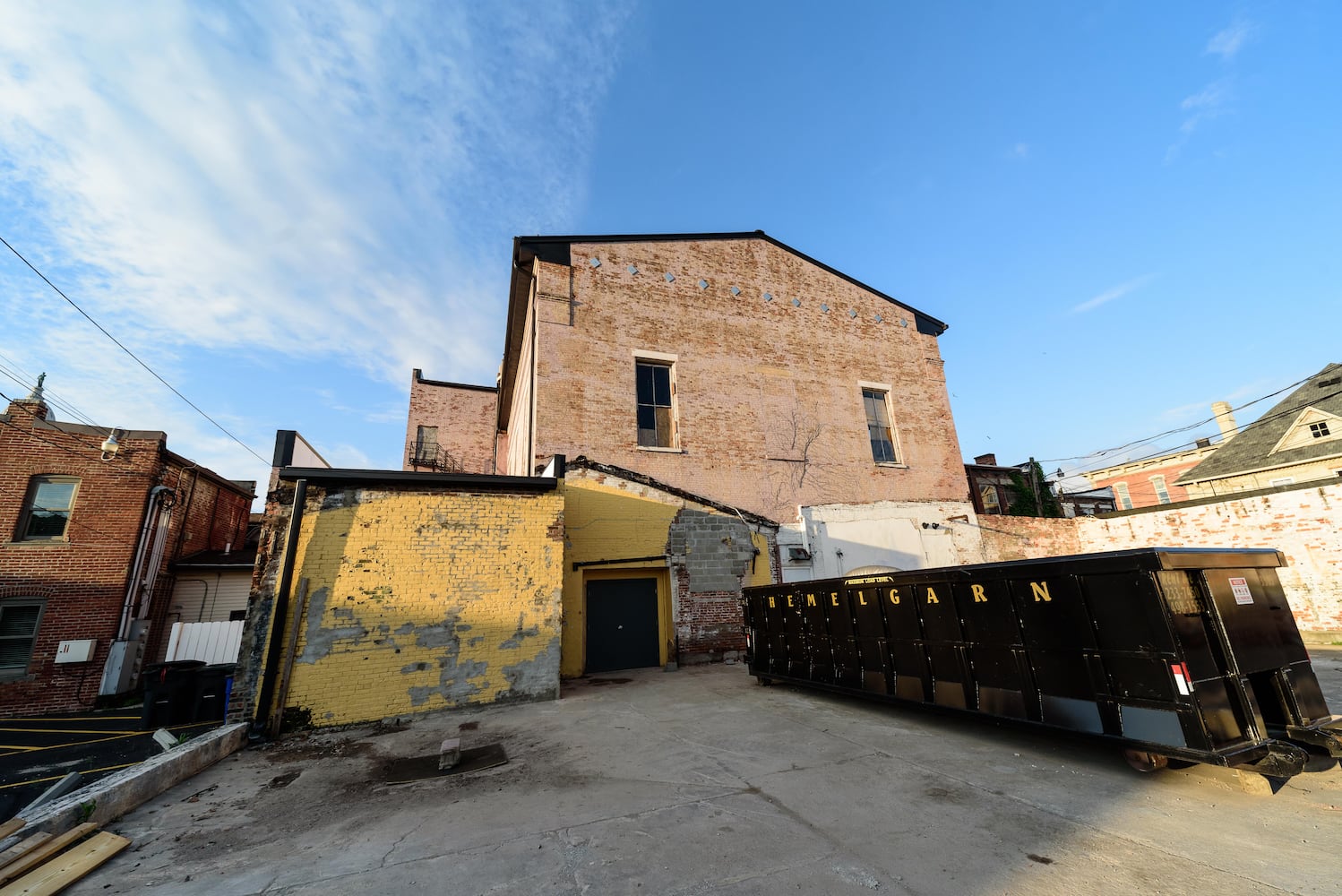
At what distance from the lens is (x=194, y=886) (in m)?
3.22

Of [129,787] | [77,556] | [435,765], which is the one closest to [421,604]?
[435,765]

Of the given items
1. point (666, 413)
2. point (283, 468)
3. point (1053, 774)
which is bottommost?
point (1053, 774)

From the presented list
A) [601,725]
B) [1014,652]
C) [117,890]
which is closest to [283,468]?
[117,890]

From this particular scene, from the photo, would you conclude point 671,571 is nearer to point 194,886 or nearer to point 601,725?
point 601,725

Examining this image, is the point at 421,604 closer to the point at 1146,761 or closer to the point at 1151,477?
the point at 1146,761

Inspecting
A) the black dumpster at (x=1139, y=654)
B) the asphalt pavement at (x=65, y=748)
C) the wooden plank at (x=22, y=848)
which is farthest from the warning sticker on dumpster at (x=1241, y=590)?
the asphalt pavement at (x=65, y=748)

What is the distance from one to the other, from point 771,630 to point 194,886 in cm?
752

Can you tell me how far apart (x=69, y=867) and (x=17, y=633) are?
14.3 m

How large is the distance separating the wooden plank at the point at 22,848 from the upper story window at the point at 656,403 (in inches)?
443

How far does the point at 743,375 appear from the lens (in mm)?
15523

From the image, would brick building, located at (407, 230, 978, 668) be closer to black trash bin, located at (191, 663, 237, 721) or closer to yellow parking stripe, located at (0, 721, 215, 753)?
black trash bin, located at (191, 663, 237, 721)

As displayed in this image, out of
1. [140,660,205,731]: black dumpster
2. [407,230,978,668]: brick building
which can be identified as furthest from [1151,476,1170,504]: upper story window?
[140,660,205,731]: black dumpster

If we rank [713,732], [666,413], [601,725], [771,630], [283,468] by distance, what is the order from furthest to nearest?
[666,413] < [771,630] < [283,468] < [601,725] < [713,732]

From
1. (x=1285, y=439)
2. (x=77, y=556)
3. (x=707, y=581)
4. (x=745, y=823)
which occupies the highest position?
(x=1285, y=439)
